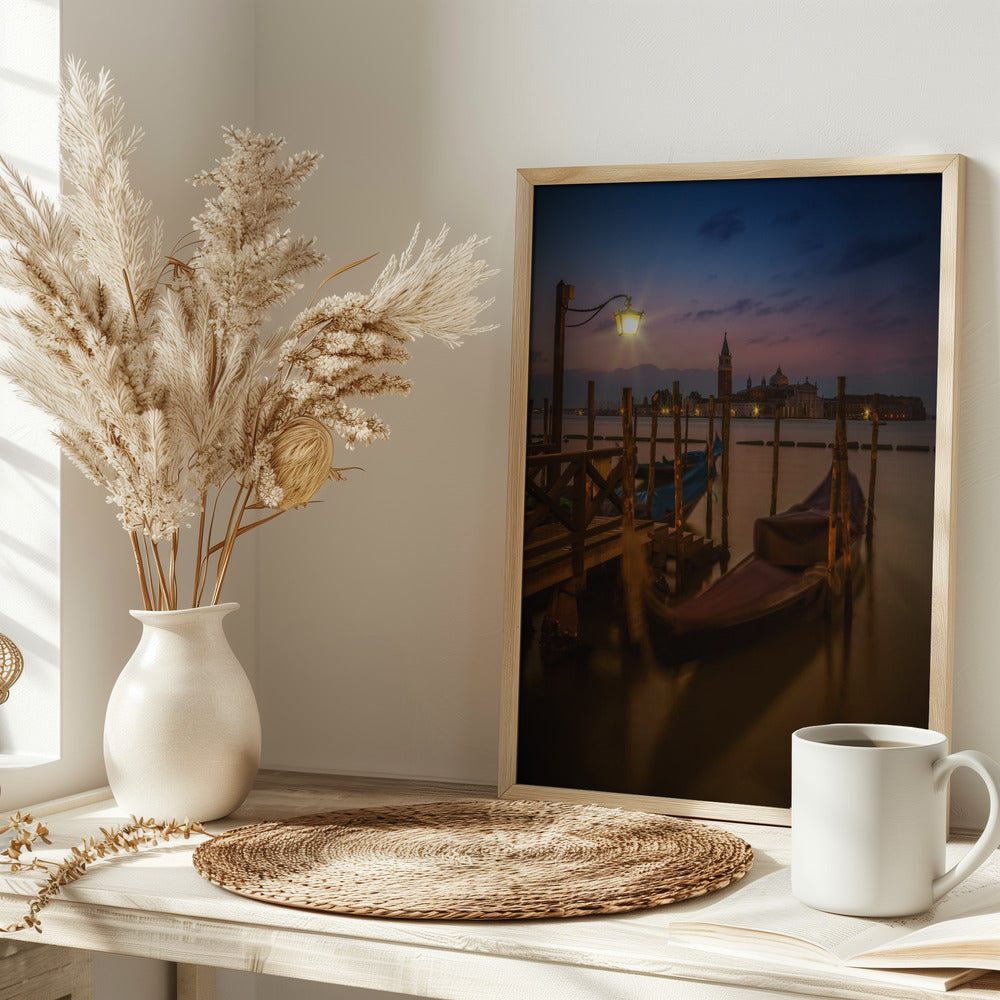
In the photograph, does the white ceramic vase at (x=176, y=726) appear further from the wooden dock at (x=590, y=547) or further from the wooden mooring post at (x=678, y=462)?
the wooden mooring post at (x=678, y=462)

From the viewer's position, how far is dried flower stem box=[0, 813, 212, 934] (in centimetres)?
84

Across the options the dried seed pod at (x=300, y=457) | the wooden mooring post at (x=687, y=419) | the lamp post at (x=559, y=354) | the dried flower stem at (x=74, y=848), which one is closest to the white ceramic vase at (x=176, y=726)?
the dried flower stem at (x=74, y=848)

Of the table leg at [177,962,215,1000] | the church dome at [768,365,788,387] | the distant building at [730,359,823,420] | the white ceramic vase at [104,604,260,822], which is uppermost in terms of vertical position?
the church dome at [768,365,788,387]

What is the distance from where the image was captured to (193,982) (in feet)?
4.23

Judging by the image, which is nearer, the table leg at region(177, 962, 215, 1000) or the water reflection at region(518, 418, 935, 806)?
the water reflection at region(518, 418, 935, 806)

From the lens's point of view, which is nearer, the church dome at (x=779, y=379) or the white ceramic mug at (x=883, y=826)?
the white ceramic mug at (x=883, y=826)

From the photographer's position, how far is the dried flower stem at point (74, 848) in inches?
33.1

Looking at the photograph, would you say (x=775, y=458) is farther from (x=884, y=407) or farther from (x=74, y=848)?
(x=74, y=848)

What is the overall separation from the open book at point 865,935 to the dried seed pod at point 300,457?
1.77ft

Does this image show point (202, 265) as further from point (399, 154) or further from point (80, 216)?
point (399, 154)

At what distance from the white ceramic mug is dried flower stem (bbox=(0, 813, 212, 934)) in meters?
0.56

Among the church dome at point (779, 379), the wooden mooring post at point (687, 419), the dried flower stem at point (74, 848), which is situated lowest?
the dried flower stem at point (74, 848)

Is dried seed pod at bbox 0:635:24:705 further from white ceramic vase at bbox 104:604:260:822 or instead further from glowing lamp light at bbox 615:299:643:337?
glowing lamp light at bbox 615:299:643:337

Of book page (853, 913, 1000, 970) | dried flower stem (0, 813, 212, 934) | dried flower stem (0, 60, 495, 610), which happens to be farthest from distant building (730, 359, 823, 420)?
dried flower stem (0, 813, 212, 934)
